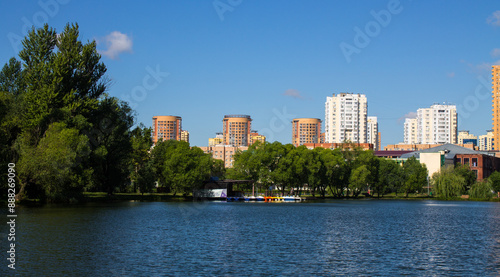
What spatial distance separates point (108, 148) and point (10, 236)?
4749cm

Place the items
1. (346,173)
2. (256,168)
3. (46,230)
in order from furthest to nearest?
(346,173)
(256,168)
(46,230)

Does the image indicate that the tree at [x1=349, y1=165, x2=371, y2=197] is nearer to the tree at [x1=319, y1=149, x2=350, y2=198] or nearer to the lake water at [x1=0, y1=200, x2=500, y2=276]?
the tree at [x1=319, y1=149, x2=350, y2=198]

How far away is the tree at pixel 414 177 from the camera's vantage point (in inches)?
5531

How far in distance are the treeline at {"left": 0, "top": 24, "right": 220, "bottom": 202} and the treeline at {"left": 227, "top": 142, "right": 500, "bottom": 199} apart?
38.6 m

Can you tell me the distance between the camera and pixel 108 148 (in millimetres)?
84438

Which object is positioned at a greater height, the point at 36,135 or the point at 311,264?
the point at 36,135

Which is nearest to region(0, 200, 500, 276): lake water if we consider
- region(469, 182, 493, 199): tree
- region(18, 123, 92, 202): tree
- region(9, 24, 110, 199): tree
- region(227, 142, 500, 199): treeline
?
region(18, 123, 92, 202): tree

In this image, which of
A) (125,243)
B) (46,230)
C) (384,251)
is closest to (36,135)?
(46,230)

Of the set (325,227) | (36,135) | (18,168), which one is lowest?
(325,227)

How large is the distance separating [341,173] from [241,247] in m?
96.7

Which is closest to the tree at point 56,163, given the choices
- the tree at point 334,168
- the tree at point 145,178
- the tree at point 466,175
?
the tree at point 145,178

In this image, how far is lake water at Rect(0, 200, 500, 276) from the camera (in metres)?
29.0

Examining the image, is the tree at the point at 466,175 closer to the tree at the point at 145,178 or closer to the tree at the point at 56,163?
the tree at the point at 145,178

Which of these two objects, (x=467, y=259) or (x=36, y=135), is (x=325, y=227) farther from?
(x=36, y=135)
